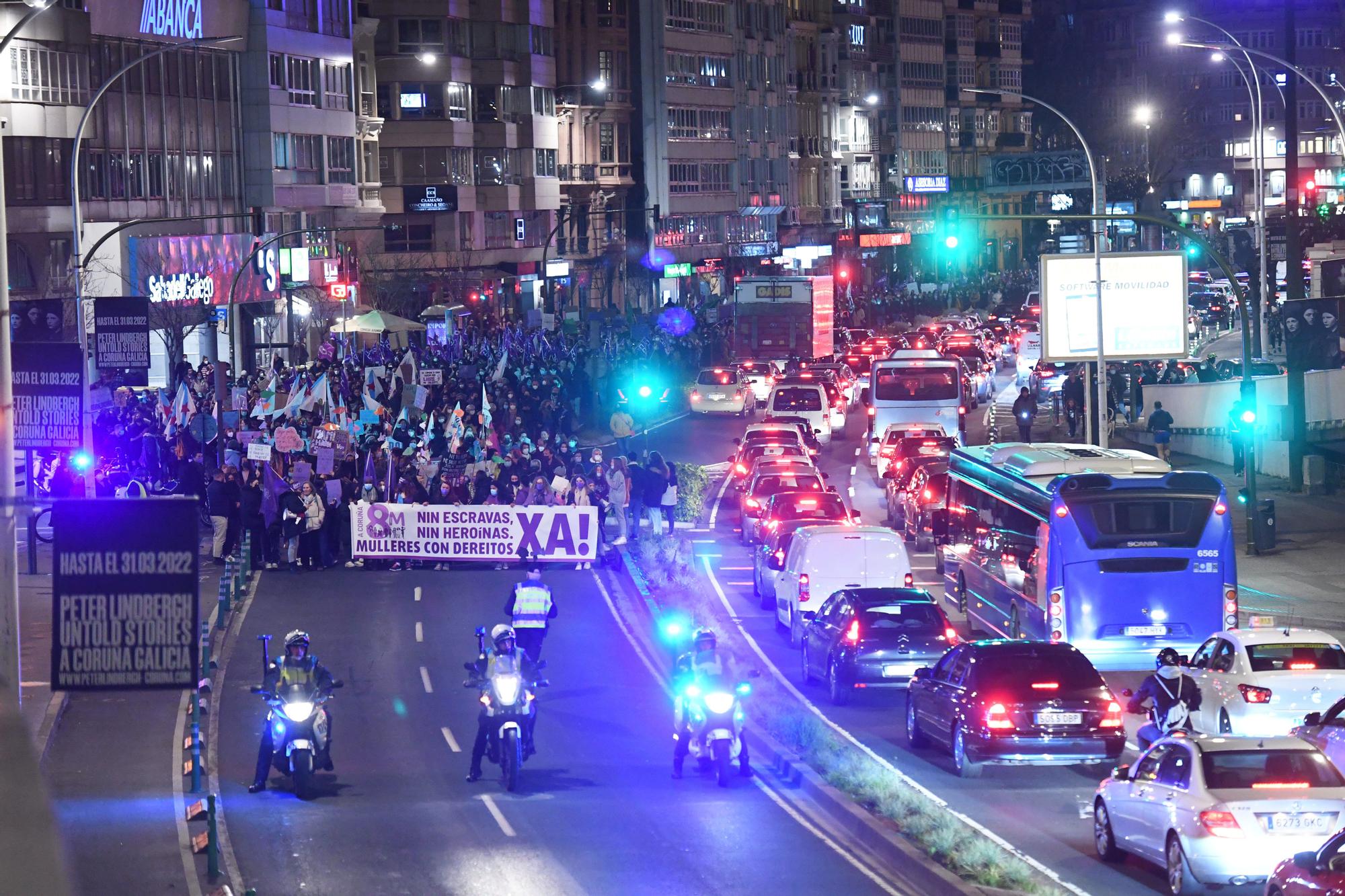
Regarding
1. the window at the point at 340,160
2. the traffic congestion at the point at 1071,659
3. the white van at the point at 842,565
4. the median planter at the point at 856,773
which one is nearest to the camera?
the traffic congestion at the point at 1071,659

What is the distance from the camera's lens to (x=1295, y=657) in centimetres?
2122

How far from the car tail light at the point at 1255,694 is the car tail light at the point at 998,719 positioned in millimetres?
2565

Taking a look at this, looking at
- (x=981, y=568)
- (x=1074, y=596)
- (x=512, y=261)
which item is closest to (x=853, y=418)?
(x=512, y=261)

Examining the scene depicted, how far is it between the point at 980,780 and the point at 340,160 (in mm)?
57361

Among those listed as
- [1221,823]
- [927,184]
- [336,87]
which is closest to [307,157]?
[336,87]

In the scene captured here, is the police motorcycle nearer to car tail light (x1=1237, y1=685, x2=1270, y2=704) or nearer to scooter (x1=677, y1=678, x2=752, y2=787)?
scooter (x1=677, y1=678, x2=752, y2=787)

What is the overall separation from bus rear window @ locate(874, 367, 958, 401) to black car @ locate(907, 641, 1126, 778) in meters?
31.1

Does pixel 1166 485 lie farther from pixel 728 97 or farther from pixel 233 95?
pixel 728 97

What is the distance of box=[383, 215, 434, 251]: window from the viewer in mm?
89812

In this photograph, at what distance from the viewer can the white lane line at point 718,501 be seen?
4366 cm

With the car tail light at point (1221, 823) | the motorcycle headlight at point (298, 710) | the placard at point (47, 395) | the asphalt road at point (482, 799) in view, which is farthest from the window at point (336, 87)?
the car tail light at point (1221, 823)

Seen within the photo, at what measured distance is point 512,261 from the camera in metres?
94.1

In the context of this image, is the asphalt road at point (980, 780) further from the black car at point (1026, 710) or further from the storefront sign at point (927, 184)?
the storefront sign at point (927, 184)

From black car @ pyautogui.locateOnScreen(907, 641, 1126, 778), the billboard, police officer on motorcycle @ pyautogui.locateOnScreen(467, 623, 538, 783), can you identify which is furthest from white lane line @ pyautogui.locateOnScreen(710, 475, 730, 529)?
police officer on motorcycle @ pyautogui.locateOnScreen(467, 623, 538, 783)
